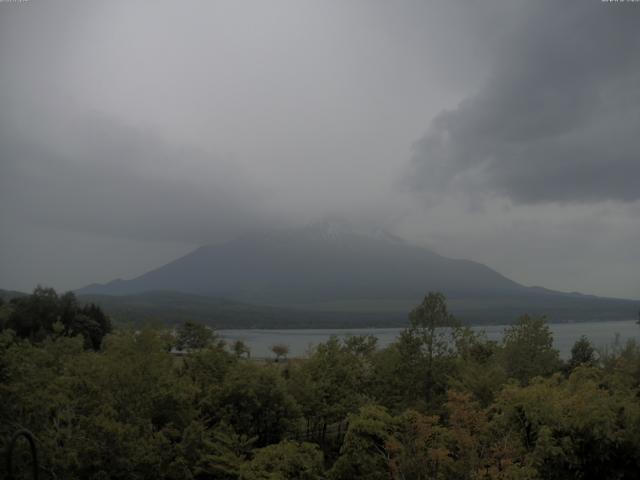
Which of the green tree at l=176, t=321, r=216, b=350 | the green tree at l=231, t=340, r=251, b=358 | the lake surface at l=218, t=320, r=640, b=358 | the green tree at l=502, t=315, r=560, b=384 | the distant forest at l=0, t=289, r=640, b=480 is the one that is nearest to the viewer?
the distant forest at l=0, t=289, r=640, b=480

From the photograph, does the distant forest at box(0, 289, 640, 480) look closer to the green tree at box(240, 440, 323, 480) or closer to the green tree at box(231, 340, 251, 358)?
the green tree at box(240, 440, 323, 480)

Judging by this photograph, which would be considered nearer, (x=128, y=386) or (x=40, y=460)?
(x=40, y=460)

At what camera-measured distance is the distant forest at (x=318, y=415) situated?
1086 cm

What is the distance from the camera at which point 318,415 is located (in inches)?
661

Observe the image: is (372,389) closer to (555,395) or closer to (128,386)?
(555,395)

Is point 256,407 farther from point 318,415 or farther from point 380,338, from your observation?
point 380,338

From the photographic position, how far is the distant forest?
428 inches

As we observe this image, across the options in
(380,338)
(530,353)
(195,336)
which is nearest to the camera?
(530,353)

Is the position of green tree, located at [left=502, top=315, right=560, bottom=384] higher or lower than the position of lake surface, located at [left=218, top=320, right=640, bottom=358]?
higher

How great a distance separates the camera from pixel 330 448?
1784cm

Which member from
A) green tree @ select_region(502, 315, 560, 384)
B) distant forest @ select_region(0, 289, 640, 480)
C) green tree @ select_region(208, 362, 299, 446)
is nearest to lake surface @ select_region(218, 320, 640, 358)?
green tree @ select_region(502, 315, 560, 384)

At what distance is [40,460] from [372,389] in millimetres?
11138

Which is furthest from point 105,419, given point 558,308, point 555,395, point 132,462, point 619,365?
point 558,308

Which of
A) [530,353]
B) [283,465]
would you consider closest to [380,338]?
[530,353]
